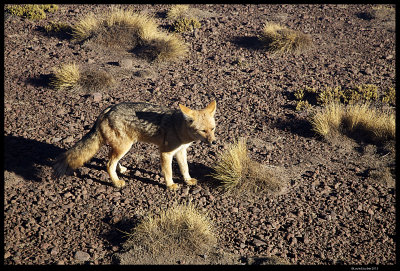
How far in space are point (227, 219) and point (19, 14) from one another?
388 inches

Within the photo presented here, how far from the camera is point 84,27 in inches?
402

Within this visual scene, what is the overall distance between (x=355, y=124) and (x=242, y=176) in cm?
275

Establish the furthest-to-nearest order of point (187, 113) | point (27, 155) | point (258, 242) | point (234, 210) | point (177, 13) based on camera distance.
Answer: point (177, 13) → point (27, 155) → point (234, 210) → point (187, 113) → point (258, 242)

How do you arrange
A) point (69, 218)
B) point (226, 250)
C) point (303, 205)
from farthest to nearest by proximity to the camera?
point (303, 205)
point (69, 218)
point (226, 250)

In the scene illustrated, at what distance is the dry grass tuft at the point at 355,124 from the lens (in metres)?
6.52

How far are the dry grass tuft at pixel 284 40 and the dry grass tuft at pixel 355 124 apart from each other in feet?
10.6

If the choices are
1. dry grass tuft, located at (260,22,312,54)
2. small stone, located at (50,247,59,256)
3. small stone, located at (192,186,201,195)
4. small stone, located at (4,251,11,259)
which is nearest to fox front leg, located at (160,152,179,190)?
small stone, located at (192,186,201,195)

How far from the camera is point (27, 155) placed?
6227 mm

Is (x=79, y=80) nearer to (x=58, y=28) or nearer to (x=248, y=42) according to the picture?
(x=58, y=28)

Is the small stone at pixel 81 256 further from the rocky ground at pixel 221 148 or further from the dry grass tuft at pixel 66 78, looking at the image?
the dry grass tuft at pixel 66 78

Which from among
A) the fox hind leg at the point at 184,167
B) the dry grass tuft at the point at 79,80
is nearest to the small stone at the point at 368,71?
the fox hind leg at the point at 184,167

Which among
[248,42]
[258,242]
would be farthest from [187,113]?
[248,42]

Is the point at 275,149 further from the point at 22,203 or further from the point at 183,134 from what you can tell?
the point at 22,203

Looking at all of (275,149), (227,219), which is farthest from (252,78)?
(227,219)
